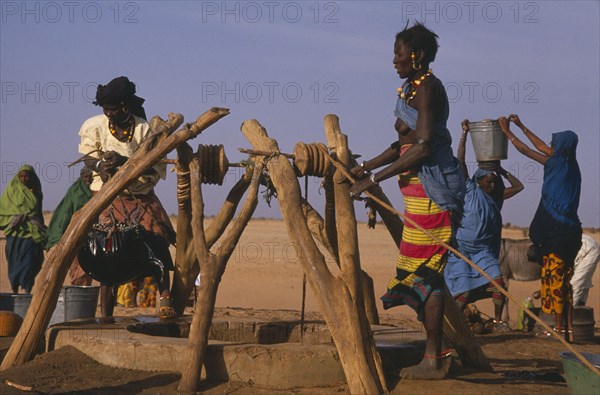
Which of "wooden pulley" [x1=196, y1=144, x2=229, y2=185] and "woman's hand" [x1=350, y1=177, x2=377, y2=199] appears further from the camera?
"wooden pulley" [x1=196, y1=144, x2=229, y2=185]

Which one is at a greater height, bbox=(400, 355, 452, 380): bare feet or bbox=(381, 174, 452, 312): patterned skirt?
bbox=(381, 174, 452, 312): patterned skirt

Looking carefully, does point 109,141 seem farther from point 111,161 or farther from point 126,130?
point 111,161

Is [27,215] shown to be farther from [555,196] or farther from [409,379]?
[409,379]

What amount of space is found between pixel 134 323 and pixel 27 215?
234 inches

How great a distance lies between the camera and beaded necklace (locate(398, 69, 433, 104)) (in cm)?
586

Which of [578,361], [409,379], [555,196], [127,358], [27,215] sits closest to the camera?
[578,361]

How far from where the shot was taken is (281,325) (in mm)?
7824

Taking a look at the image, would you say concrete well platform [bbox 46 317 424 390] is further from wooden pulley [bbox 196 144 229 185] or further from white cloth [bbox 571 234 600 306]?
white cloth [bbox 571 234 600 306]

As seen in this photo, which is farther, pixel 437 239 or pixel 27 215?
pixel 27 215

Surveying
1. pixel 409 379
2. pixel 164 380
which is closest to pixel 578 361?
pixel 409 379

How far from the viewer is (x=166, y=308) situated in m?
7.79

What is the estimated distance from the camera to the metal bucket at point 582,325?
33.4ft

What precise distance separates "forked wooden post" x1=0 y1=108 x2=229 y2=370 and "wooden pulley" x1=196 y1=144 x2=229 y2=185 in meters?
0.25

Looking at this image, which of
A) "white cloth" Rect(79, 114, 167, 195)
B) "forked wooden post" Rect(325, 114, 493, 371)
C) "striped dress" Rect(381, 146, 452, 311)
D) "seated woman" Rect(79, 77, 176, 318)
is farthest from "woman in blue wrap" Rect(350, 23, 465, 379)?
"white cloth" Rect(79, 114, 167, 195)
